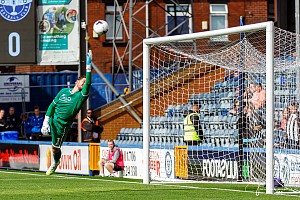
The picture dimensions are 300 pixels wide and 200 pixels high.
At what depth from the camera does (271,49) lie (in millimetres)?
A: 16516

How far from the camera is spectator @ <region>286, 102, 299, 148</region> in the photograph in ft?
61.7

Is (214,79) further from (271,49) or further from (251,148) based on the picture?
(271,49)

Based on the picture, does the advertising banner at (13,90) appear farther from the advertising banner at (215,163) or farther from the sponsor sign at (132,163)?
the advertising banner at (215,163)

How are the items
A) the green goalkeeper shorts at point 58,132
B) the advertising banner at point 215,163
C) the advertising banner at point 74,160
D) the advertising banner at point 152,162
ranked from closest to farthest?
the green goalkeeper shorts at point 58,132 < the advertising banner at point 215,163 < the advertising banner at point 152,162 < the advertising banner at point 74,160

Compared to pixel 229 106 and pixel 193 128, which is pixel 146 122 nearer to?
pixel 193 128

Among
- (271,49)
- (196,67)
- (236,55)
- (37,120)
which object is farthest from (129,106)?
(271,49)

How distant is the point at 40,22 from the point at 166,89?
5.44 m

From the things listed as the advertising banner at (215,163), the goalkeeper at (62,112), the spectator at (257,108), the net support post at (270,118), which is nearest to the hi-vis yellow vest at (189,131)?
the advertising banner at (215,163)

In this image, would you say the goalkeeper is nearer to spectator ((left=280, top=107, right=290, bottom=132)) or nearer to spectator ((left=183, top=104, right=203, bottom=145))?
spectator ((left=183, top=104, right=203, bottom=145))

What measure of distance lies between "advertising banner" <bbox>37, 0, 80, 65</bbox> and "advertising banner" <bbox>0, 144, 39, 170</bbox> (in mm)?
2470

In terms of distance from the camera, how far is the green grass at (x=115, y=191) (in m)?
15.7

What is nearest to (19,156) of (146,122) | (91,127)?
(91,127)

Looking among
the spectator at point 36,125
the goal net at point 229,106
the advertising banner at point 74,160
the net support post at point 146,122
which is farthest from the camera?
the spectator at point 36,125

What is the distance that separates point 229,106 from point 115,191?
6.33 m
